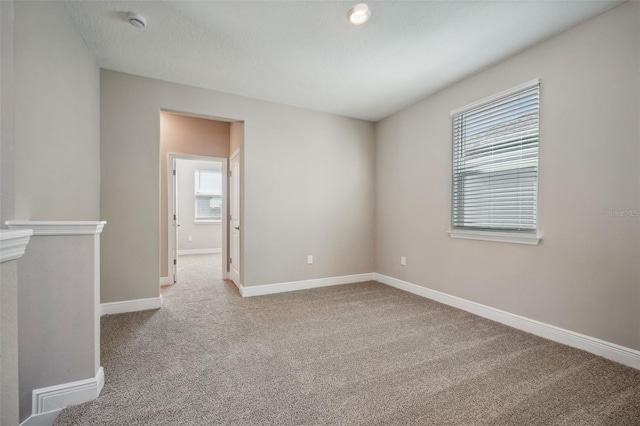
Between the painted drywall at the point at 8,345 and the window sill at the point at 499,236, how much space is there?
11.7ft

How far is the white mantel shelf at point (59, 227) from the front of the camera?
1434 mm

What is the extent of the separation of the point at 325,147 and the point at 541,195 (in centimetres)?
273

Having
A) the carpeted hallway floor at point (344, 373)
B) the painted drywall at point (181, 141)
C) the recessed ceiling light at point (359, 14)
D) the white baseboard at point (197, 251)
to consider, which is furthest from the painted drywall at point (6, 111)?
the white baseboard at point (197, 251)

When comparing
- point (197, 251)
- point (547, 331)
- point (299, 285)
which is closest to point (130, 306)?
point (299, 285)

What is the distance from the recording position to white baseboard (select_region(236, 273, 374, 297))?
369 centimetres

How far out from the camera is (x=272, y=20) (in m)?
2.20

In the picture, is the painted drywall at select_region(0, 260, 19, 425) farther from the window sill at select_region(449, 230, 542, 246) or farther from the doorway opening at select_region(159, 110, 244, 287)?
the window sill at select_region(449, 230, 542, 246)

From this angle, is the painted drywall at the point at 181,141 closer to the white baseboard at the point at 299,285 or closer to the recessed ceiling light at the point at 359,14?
the white baseboard at the point at 299,285

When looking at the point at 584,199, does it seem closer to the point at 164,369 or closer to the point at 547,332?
the point at 547,332

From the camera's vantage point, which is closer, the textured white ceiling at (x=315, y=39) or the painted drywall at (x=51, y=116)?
the painted drywall at (x=51, y=116)

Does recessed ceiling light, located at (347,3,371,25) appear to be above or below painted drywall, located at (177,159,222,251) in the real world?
above

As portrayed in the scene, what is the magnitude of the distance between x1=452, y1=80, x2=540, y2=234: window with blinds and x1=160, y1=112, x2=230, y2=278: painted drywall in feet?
11.8

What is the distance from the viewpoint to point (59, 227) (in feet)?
5.06

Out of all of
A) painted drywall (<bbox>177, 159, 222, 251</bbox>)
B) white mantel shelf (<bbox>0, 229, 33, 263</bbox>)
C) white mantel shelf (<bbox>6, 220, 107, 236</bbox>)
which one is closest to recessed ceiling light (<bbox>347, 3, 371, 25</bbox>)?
white mantel shelf (<bbox>6, 220, 107, 236</bbox>)
